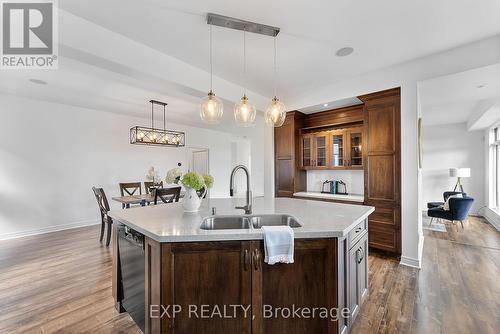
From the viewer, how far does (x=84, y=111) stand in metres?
4.93

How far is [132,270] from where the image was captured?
66.7 inches

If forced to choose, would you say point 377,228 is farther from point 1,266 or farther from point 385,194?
point 1,266

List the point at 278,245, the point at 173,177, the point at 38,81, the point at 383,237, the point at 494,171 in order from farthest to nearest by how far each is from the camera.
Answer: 1. the point at 494,171
2. the point at 38,81
3. the point at 383,237
4. the point at 173,177
5. the point at 278,245

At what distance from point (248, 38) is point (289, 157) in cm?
245

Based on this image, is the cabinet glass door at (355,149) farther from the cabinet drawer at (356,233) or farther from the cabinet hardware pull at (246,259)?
the cabinet hardware pull at (246,259)

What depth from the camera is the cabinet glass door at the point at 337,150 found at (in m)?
4.03

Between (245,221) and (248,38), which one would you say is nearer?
(245,221)

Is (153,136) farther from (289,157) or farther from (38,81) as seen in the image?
(289,157)

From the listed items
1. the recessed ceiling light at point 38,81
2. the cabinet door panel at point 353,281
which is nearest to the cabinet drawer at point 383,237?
the cabinet door panel at point 353,281

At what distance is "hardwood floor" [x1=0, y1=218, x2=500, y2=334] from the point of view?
184cm

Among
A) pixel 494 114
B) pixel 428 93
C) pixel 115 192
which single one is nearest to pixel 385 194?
pixel 428 93

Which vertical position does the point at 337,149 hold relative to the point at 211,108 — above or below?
below
